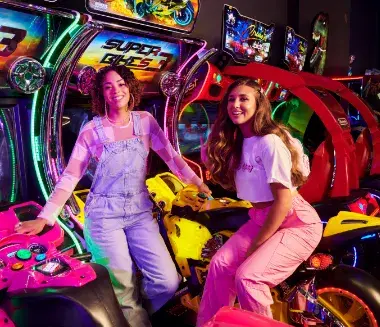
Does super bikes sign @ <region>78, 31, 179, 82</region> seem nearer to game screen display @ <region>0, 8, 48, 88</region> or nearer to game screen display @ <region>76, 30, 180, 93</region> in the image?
game screen display @ <region>76, 30, 180, 93</region>

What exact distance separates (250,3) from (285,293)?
155 inches

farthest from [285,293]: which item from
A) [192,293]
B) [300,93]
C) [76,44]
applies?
[300,93]

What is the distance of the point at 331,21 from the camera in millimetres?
6297

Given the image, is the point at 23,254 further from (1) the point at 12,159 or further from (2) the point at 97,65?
(2) the point at 97,65

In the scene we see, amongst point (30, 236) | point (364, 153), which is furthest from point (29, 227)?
point (364, 153)

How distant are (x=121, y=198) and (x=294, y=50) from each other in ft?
13.6

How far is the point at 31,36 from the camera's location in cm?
220

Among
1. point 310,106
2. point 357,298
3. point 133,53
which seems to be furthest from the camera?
point 310,106

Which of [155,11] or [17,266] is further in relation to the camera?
[155,11]

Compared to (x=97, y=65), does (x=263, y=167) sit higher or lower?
lower

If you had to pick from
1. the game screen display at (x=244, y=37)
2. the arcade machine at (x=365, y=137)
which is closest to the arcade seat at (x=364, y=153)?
the arcade machine at (x=365, y=137)

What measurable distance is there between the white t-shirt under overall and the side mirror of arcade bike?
700 millimetres

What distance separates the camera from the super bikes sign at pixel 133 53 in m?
2.61

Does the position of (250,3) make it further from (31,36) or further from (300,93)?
(31,36)
